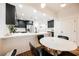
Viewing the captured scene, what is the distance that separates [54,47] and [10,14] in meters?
0.92

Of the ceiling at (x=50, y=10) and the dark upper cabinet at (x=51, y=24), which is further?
the dark upper cabinet at (x=51, y=24)

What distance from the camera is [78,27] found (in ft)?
4.75

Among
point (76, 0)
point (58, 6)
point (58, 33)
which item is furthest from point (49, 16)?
point (76, 0)

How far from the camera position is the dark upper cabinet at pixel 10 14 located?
1421 mm

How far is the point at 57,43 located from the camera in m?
1.60

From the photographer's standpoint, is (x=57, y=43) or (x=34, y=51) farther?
(x=57, y=43)

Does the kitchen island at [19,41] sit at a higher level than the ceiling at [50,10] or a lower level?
lower

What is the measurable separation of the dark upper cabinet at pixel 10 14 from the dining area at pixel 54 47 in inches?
19.7

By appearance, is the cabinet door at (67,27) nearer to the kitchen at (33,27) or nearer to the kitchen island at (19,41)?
the kitchen at (33,27)

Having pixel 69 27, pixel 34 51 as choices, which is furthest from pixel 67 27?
pixel 34 51

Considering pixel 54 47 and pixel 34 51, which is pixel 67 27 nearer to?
pixel 54 47

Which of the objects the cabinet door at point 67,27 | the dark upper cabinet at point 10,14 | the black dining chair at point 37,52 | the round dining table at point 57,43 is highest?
the dark upper cabinet at point 10,14

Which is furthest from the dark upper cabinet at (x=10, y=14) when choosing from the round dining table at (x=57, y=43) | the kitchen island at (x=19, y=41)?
the round dining table at (x=57, y=43)

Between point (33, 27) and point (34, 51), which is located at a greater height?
point (33, 27)
